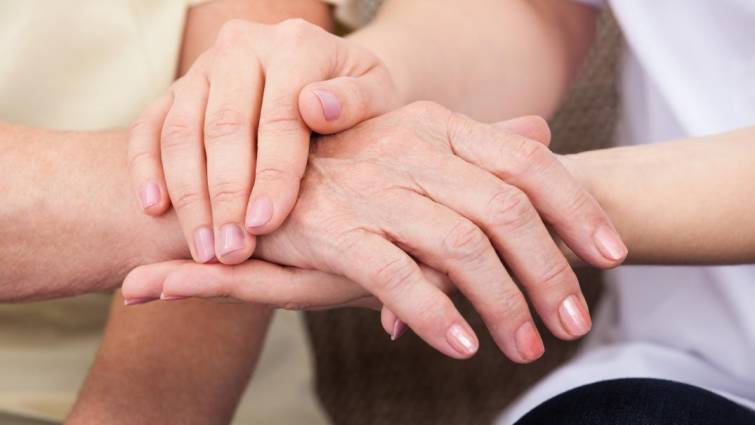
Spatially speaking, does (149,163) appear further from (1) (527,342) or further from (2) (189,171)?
(1) (527,342)

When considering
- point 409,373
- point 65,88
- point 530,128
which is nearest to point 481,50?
point 530,128

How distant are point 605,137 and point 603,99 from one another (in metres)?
A: 0.05

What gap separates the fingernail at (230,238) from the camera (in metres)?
0.61

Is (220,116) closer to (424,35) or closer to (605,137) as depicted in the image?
(424,35)

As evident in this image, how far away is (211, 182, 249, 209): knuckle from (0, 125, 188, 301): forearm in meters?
0.07

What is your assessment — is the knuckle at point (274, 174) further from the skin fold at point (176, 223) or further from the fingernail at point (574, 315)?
the fingernail at point (574, 315)

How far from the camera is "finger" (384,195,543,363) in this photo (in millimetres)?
585

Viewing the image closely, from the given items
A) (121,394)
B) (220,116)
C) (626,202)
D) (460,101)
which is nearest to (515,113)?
(460,101)

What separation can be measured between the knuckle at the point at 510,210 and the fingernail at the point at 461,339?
0.07 meters

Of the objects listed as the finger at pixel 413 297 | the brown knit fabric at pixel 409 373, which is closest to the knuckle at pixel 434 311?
the finger at pixel 413 297

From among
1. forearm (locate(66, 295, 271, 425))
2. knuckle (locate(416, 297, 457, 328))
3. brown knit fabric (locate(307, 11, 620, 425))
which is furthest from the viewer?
brown knit fabric (locate(307, 11, 620, 425))

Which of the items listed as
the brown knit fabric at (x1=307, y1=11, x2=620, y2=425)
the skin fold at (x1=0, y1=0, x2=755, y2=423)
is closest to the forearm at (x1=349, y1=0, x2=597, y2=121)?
the skin fold at (x1=0, y1=0, x2=755, y2=423)

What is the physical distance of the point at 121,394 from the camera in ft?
2.31

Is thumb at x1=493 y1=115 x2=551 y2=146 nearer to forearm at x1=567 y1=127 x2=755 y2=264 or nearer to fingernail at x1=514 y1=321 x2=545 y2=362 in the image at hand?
forearm at x1=567 y1=127 x2=755 y2=264
